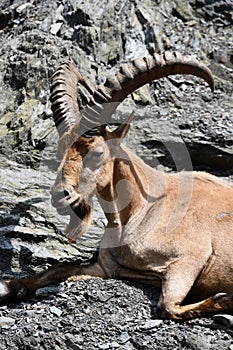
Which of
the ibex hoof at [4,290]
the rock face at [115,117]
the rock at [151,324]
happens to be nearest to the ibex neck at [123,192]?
the rock face at [115,117]

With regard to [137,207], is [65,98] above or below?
above

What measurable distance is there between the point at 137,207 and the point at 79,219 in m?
0.87

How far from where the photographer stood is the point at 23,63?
15305 mm

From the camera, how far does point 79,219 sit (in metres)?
9.73

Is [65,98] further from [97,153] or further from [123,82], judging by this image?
[97,153]

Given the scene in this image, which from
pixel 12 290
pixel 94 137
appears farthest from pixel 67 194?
pixel 12 290

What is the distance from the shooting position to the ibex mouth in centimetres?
942

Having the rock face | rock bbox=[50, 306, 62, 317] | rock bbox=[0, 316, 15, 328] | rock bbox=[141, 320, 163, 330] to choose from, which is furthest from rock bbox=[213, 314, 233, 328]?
rock bbox=[0, 316, 15, 328]

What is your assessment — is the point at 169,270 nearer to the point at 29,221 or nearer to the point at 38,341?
the point at 38,341

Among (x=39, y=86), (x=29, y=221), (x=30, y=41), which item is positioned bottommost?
(x=29, y=221)

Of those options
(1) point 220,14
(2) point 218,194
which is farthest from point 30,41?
(2) point 218,194

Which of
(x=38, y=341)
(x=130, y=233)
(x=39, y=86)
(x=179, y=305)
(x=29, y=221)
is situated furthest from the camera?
(x=39, y=86)

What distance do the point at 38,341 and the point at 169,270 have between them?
2006 mm

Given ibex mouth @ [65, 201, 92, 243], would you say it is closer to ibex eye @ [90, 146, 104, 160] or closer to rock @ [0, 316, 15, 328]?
ibex eye @ [90, 146, 104, 160]
